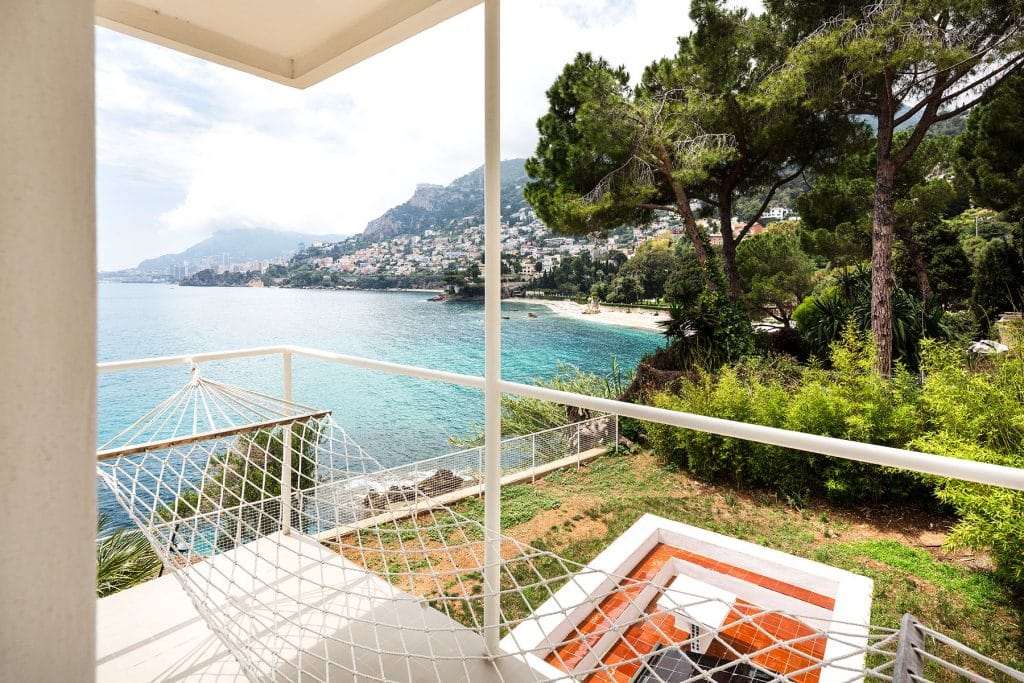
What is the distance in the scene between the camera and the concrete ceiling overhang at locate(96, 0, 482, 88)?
1831 millimetres

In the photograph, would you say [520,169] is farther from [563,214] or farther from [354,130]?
[354,130]

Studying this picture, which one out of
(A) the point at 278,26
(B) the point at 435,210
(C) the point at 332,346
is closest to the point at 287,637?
(A) the point at 278,26

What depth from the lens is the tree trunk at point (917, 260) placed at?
3.84 m

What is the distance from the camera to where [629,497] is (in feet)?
18.4

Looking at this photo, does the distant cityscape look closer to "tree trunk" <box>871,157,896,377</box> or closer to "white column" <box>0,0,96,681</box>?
"tree trunk" <box>871,157,896,377</box>

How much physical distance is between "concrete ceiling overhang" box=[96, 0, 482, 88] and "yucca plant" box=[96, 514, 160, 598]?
2.81 m

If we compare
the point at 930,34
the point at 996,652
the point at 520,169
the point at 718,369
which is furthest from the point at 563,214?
the point at 996,652

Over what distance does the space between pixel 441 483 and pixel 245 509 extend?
15.8ft

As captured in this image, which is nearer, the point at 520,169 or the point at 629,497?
the point at 629,497

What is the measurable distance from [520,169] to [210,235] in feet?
23.6

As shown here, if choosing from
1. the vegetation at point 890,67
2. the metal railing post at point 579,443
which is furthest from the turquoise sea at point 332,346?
the vegetation at point 890,67

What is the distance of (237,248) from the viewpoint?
34.2 feet

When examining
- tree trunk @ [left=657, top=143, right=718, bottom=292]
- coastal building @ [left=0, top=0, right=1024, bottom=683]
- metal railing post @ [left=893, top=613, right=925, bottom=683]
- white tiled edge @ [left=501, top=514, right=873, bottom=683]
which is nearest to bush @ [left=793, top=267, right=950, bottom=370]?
tree trunk @ [left=657, top=143, right=718, bottom=292]

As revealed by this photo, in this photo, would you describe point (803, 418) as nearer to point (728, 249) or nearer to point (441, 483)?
point (728, 249)
